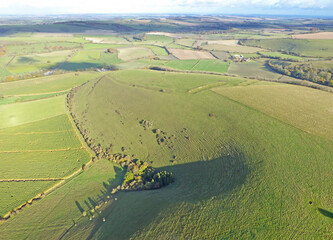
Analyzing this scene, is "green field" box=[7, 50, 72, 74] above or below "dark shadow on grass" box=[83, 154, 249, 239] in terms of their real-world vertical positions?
above

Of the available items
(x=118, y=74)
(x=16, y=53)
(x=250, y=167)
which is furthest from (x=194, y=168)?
(x=16, y=53)

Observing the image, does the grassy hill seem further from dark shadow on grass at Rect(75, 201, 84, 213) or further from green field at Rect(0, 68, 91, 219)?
green field at Rect(0, 68, 91, 219)

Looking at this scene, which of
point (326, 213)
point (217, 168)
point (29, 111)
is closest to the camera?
point (326, 213)

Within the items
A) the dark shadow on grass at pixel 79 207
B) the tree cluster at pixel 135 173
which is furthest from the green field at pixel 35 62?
the dark shadow on grass at pixel 79 207

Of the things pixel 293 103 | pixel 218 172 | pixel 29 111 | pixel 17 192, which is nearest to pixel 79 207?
pixel 17 192

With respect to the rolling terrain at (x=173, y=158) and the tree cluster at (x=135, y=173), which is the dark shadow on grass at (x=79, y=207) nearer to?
the rolling terrain at (x=173, y=158)

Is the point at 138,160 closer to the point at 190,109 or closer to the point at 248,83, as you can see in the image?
the point at 190,109

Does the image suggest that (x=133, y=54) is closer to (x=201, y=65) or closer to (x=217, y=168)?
(x=201, y=65)

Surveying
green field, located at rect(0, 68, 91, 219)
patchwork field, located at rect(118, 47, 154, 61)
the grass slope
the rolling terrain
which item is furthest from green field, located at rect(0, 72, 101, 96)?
patchwork field, located at rect(118, 47, 154, 61)
